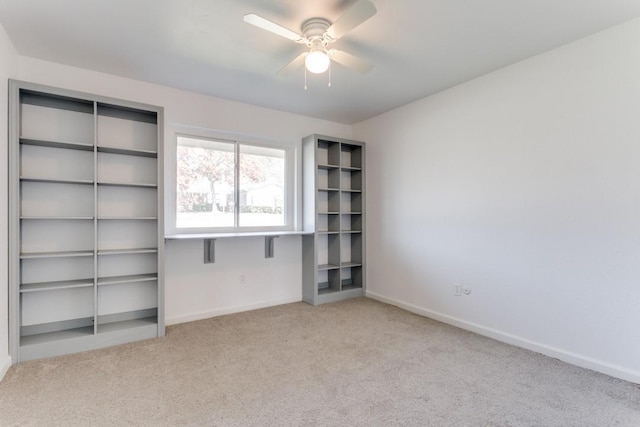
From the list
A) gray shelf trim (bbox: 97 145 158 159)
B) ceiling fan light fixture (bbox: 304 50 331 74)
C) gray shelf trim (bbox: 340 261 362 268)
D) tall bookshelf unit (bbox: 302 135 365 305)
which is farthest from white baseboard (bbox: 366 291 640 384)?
gray shelf trim (bbox: 97 145 158 159)

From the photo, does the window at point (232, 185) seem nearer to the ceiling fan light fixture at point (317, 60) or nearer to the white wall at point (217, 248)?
the white wall at point (217, 248)

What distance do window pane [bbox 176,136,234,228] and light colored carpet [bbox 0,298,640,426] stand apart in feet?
4.03

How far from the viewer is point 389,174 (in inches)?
161

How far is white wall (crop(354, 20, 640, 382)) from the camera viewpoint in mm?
2230

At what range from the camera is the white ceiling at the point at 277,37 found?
204 centimetres

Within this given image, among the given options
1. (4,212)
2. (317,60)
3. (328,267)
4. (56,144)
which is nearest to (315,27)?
(317,60)

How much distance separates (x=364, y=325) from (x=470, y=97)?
2541 millimetres

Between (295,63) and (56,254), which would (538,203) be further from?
(56,254)

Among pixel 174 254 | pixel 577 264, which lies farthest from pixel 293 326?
pixel 577 264

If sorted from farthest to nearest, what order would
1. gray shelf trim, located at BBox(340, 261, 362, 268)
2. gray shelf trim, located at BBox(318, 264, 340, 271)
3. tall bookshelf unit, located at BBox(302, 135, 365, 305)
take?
gray shelf trim, located at BBox(340, 261, 362, 268), gray shelf trim, located at BBox(318, 264, 340, 271), tall bookshelf unit, located at BBox(302, 135, 365, 305)

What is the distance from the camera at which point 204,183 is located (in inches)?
141

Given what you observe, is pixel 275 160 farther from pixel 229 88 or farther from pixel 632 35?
pixel 632 35

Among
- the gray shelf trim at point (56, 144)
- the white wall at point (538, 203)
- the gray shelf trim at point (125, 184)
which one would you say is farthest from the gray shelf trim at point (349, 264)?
the gray shelf trim at point (56, 144)

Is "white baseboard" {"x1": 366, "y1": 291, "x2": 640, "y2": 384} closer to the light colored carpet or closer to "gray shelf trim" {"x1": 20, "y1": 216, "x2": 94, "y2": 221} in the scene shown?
the light colored carpet
